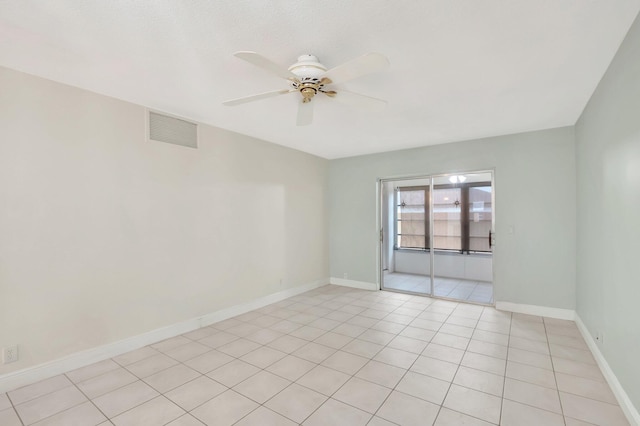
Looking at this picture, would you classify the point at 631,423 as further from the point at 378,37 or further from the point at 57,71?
the point at 57,71

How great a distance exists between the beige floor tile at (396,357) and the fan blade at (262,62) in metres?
2.65

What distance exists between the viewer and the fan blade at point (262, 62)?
1.65 meters

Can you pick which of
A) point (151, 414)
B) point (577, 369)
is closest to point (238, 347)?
point (151, 414)

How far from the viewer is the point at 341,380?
8.27ft

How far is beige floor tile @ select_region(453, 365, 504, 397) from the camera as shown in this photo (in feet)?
7.80

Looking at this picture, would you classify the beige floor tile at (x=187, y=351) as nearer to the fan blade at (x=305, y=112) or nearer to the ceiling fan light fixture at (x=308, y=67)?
the fan blade at (x=305, y=112)

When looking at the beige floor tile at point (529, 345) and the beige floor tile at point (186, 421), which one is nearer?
the beige floor tile at point (186, 421)

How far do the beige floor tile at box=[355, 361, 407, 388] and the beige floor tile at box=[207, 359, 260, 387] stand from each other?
3.22ft

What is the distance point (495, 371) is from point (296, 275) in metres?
3.28

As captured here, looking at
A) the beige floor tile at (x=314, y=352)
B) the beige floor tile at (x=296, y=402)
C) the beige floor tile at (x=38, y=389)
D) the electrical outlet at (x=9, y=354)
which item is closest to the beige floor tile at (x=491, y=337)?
the beige floor tile at (x=314, y=352)

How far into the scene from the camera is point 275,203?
4.83m

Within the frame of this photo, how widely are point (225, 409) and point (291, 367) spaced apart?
2.40 ft

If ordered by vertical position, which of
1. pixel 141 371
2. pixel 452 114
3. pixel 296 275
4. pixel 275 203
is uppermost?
pixel 452 114

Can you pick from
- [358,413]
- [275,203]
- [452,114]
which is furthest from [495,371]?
[275,203]
